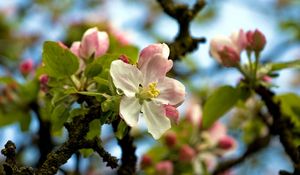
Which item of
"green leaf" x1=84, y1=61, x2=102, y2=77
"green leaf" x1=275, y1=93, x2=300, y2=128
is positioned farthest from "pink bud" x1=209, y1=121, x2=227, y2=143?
"green leaf" x1=84, y1=61, x2=102, y2=77

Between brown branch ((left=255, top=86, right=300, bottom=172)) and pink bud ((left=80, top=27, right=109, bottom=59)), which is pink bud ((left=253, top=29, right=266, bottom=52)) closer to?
brown branch ((left=255, top=86, right=300, bottom=172))

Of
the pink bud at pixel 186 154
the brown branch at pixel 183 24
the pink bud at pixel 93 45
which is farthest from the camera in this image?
the pink bud at pixel 186 154

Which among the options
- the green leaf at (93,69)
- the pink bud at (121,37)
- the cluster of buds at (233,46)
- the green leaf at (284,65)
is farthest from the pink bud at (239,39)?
the pink bud at (121,37)

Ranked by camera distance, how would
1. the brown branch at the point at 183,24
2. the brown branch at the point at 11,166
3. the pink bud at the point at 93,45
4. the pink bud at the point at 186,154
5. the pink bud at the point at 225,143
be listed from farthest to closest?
the pink bud at the point at 225,143 < the pink bud at the point at 186,154 < the brown branch at the point at 183,24 < the pink bud at the point at 93,45 < the brown branch at the point at 11,166

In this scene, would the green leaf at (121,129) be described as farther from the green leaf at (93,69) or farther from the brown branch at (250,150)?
the brown branch at (250,150)

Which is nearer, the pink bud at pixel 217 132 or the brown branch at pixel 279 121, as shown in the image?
the brown branch at pixel 279 121

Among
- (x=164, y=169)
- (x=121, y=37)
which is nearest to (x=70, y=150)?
(x=164, y=169)
